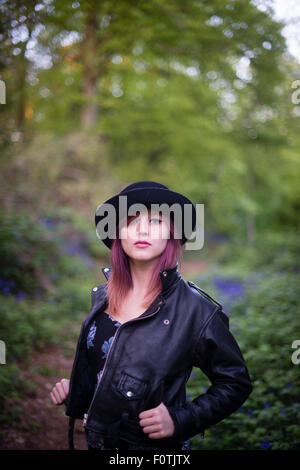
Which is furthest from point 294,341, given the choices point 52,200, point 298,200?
point 298,200

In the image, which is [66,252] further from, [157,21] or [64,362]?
[157,21]

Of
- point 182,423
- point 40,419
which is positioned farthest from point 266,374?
point 182,423

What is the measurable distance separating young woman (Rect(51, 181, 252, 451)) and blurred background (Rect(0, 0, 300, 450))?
5.26ft

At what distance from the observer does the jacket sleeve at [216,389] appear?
5.30ft

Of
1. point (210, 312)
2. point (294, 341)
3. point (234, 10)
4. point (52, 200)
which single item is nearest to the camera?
point (210, 312)

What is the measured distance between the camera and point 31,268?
22.2 ft

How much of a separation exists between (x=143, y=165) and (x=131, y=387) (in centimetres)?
1313

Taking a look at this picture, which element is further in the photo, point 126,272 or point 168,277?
point 126,272

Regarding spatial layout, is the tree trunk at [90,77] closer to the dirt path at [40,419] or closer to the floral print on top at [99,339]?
the dirt path at [40,419]

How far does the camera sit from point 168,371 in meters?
1.64

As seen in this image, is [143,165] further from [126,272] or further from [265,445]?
[126,272]

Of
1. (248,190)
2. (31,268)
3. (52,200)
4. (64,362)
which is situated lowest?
(64,362)

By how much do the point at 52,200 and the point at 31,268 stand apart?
164 inches

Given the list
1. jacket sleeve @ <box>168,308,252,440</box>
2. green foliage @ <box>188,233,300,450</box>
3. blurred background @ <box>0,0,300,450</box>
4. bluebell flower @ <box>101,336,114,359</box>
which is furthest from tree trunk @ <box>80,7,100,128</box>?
jacket sleeve @ <box>168,308,252,440</box>
